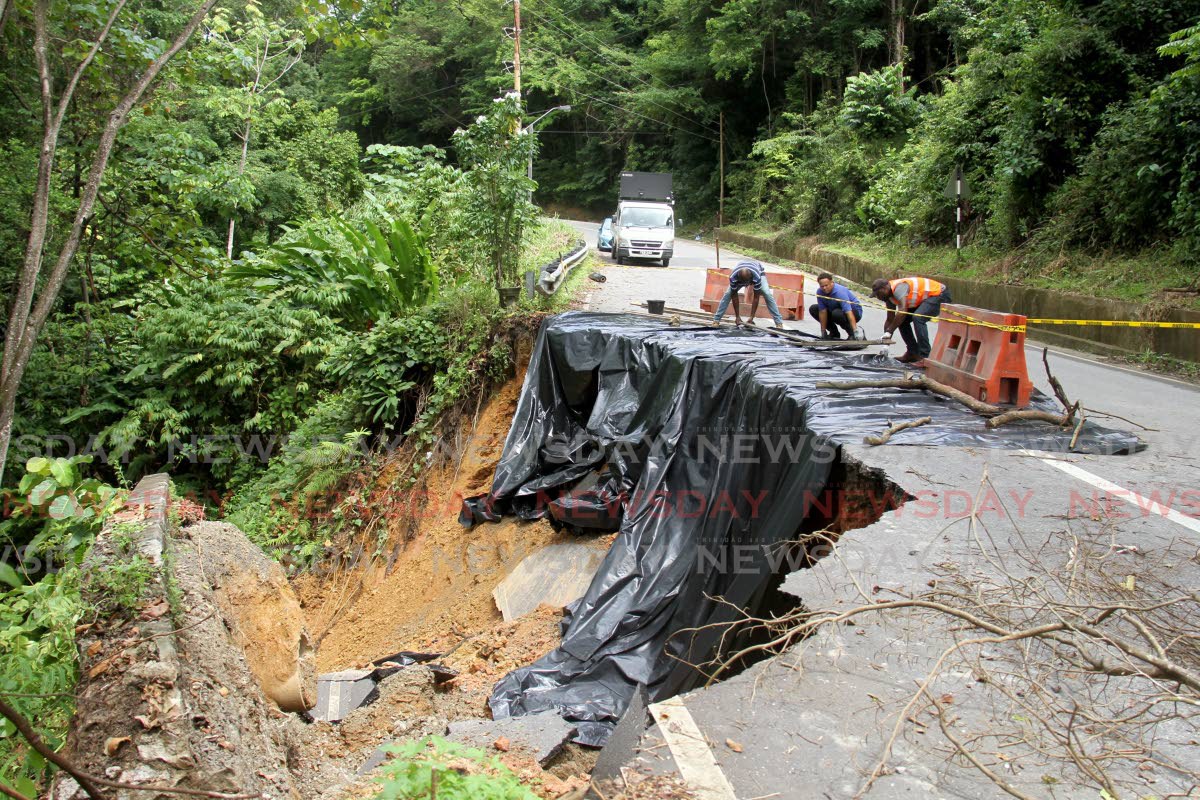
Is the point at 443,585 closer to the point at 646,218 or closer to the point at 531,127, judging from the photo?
the point at 531,127

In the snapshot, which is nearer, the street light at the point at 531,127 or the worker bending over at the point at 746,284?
the worker bending over at the point at 746,284

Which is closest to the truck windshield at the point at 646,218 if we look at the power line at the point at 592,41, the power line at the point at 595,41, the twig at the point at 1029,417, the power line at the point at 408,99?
the twig at the point at 1029,417

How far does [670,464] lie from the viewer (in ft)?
23.7

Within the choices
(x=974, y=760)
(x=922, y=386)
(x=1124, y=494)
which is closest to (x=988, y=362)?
(x=922, y=386)

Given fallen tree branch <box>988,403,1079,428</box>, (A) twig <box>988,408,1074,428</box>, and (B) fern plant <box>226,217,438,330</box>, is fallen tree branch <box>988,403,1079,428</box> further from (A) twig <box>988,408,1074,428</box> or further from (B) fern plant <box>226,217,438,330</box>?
(B) fern plant <box>226,217,438,330</box>

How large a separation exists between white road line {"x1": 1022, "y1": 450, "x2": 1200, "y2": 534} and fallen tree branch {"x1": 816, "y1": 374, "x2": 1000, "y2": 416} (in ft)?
2.60

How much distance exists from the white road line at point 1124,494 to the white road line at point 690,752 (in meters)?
3.41

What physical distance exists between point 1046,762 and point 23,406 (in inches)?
500

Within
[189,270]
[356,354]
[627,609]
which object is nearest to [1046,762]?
[627,609]

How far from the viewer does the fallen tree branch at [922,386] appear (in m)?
6.71

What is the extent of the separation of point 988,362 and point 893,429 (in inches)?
64.4

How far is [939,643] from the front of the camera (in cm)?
342

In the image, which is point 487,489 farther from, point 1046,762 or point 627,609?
point 1046,762

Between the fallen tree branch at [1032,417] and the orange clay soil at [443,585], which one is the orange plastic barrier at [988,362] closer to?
the fallen tree branch at [1032,417]
